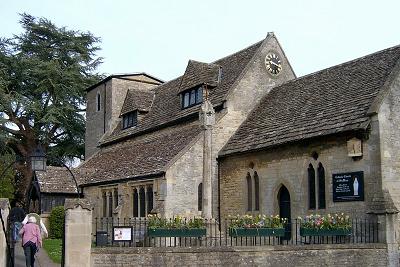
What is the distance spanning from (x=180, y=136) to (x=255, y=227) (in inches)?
469

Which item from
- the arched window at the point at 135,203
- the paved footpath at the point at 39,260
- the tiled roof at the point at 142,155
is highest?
the tiled roof at the point at 142,155

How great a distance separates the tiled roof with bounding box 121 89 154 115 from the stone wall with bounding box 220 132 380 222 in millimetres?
10939

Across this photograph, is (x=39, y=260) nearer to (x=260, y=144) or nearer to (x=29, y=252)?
(x=29, y=252)

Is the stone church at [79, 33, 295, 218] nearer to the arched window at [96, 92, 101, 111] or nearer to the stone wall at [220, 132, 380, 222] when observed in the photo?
the stone wall at [220, 132, 380, 222]

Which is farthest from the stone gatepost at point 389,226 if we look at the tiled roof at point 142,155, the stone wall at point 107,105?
the stone wall at point 107,105

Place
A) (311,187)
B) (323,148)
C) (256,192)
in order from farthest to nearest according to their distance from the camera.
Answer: (256,192) < (311,187) < (323,148)

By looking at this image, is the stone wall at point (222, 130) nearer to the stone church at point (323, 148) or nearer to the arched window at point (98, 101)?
the stone church at point (323, 148)

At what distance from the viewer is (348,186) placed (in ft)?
76.8

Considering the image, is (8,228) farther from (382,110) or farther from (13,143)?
(13,143)

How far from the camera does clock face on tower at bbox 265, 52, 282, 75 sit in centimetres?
3275

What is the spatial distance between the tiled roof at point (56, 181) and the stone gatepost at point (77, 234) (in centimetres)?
2020

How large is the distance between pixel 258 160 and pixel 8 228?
12443 millimetres

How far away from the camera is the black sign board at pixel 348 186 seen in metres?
22.9

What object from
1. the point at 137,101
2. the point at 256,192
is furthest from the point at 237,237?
the point at 137,101
